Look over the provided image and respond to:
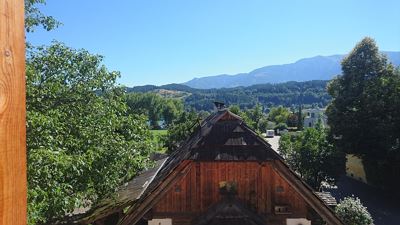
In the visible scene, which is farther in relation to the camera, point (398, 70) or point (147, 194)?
point (398, 70)

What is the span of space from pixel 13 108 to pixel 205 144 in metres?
12.8

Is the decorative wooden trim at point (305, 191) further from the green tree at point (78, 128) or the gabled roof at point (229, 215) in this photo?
the green tree at point (78, 128)

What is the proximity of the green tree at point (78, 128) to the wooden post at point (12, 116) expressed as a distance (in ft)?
25.6

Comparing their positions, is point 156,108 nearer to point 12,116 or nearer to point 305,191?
point 305,191

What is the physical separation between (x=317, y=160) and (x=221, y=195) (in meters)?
20.4

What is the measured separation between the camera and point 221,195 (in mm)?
14039

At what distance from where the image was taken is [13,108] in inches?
57.4

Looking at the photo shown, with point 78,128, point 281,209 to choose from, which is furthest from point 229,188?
point 78,128

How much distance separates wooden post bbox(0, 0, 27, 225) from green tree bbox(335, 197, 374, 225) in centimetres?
2403

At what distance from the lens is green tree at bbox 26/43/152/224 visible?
9562 millimetres

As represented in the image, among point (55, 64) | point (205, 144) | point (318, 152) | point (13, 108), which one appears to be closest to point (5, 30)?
point (13, 108)

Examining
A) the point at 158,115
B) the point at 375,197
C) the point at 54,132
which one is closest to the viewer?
the point at 54,132

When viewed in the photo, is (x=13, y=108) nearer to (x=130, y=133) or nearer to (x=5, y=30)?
(x=5, y=30)

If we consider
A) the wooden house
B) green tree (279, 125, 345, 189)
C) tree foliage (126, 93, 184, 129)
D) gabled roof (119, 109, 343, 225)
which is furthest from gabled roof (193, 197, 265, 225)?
tree foliage (126, 93, 184, 129)
